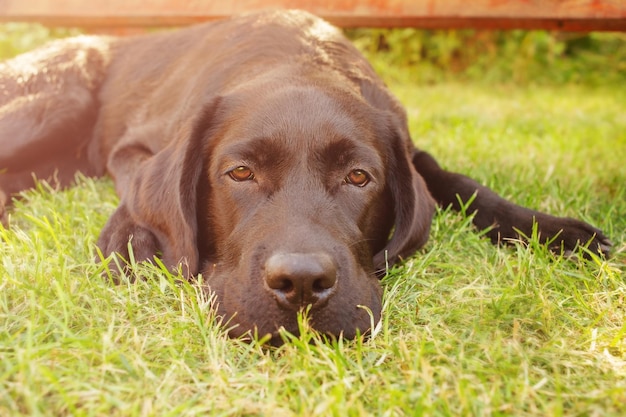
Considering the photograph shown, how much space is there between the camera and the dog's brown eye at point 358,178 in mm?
2549

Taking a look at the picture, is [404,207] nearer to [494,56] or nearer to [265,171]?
[265,171]

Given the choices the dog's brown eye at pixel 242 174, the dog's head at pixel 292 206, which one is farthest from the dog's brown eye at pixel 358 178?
the dog's brown eye at pixel 242 174

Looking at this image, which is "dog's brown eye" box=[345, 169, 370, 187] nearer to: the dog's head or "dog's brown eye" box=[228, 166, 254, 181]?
the dog's head

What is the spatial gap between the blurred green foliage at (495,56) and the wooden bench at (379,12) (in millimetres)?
6397

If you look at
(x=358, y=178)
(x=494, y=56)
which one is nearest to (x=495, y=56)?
(x=494, y=56)

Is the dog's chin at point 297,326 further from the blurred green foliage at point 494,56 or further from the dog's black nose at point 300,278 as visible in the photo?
the blurred green foliage at point 494,56

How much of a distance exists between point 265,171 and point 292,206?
0.78 feet

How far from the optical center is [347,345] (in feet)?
6.78

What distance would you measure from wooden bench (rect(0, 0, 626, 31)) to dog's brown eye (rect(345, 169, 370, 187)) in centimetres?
265

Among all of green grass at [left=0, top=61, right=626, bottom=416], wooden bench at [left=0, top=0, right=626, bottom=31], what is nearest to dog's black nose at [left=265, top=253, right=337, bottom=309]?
green grass at [left=0, top=61, right=626, bottom=416]

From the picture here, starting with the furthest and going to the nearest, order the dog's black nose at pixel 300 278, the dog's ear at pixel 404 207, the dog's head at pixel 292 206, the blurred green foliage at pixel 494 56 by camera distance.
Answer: the blurred green foliage at pixel 494 56, the dog's ear at pixel 404 207, the dog's head at pixel 292 206, the dog's black nose at pixel 300 278

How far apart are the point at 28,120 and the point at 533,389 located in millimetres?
3511

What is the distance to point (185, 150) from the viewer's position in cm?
268

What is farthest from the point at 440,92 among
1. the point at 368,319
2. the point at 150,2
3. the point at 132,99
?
the point at 368,319
